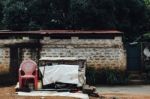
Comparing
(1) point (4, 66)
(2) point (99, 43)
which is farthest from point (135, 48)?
(1) point (4, 66)

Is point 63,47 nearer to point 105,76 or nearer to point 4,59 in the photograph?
point 105,76

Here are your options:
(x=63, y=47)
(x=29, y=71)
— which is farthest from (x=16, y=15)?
(x=29, y=71)

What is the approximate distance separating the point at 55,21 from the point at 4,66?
7.44 metres

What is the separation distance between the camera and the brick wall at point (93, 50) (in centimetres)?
2194

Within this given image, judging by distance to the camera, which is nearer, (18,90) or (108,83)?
(18,90)

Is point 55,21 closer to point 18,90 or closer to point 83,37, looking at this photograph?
point 83,37

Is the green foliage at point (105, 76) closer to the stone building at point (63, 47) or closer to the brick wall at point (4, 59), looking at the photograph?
the stone building at point (63, 47)

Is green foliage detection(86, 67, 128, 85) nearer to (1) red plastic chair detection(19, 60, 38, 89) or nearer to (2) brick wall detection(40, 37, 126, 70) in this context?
(2) brick wall detection(40, 37, 126, 70)

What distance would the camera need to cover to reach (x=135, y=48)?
23.5 metres

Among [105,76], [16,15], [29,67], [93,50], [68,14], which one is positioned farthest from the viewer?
[16,15]

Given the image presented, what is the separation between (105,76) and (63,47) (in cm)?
232

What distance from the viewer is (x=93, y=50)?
22.1m

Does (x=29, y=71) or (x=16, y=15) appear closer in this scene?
(x=29, y=71)

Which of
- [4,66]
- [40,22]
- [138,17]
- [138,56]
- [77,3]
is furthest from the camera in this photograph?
[138,17]
